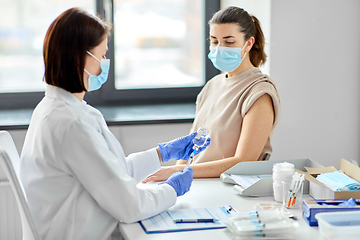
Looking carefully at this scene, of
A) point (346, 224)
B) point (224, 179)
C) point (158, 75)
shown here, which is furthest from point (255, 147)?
point (158, 75)

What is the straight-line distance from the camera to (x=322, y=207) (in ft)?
4.01

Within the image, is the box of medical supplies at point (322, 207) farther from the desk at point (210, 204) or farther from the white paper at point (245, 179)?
the white paper at point (245, 179)

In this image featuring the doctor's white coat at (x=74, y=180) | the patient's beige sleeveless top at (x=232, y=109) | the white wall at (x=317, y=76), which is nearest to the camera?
the doctor's white coat at (x=74, y=180)

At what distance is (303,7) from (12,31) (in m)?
1.89

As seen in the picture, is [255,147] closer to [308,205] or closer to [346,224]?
[308,205]

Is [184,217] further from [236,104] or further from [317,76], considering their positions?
[317,76]

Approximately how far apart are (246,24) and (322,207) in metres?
1.03

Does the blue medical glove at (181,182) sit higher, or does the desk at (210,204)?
the blue medical glove at (181,182)

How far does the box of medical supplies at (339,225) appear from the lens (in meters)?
1.09

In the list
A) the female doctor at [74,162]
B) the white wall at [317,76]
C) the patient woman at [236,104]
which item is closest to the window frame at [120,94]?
the white wall at [317,76]

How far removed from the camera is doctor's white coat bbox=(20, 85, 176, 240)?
1.21m

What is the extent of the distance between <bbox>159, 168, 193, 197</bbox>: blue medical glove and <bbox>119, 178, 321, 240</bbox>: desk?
1.7 inches

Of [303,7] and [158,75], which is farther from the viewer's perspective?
[158,75]

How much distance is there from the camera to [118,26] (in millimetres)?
2912
